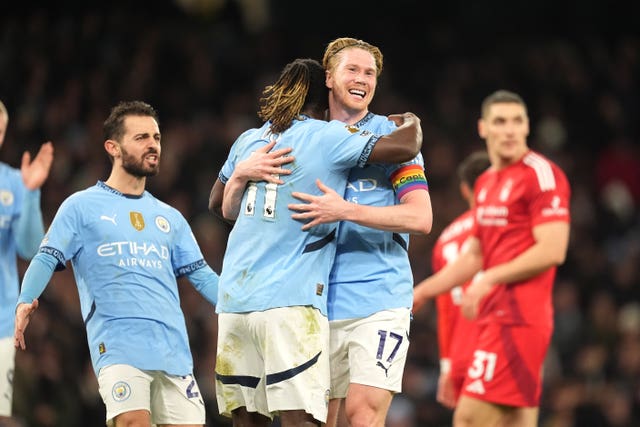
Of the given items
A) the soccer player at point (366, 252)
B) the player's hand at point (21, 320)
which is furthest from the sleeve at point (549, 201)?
the player's hand at point (21, 320)

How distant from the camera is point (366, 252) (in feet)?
18.5

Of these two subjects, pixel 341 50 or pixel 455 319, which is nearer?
pixel 341 50

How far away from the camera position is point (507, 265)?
22.0 ft

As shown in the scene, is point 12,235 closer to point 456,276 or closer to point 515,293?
point 456,276

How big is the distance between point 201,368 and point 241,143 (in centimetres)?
597

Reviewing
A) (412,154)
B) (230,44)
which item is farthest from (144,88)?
(412,154)

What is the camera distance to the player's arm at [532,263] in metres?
6.63

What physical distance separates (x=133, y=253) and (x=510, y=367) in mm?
2383

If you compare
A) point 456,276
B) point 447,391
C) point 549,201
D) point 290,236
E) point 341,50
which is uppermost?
point 341,50

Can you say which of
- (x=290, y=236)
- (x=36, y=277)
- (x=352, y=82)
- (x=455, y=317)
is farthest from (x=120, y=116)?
(x=455, y=317)

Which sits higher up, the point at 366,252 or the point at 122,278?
the point at 366,252

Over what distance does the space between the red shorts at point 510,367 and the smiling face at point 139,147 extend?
2.32 m

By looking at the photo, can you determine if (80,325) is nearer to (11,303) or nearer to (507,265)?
(11,303)

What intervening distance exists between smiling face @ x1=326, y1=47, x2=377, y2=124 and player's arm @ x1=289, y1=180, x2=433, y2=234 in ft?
1.91
